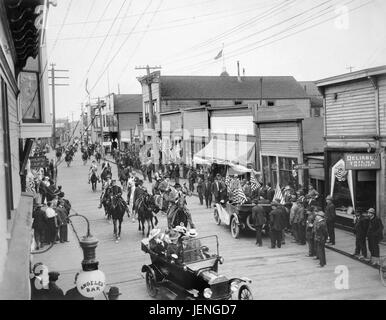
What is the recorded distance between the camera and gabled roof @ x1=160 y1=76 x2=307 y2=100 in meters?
46.2

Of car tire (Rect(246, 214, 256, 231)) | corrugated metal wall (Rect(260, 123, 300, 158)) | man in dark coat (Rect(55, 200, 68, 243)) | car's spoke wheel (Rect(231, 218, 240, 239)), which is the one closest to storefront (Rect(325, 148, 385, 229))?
corrugated metal wall (Rect(260, 123, 300, 158))

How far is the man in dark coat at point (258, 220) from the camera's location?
15227mm

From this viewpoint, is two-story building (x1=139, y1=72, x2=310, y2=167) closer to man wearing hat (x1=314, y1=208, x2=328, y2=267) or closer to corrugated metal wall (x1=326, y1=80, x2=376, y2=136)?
corrugated metal wall (x1=326, y1=80, x2=376, y2=136)

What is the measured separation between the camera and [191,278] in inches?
381

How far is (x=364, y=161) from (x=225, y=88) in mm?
33381

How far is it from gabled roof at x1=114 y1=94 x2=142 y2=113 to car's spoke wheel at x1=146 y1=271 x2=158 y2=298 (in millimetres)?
49356

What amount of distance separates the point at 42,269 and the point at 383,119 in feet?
40.5

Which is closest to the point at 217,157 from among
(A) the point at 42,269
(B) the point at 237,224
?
(B) the point at 237,224

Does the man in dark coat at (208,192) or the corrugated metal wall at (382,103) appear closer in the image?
the corrugated metal wall at (382,103)

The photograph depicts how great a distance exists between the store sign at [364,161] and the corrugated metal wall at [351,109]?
1.03 meters

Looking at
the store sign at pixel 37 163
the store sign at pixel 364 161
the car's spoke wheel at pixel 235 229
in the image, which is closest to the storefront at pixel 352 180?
the store sign at pixel 364 161

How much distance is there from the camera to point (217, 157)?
2820 cm

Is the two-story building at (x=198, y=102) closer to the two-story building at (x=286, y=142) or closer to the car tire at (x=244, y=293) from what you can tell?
the two-story building at (x=286, y=142)

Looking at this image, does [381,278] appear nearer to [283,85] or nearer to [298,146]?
[298,146]
